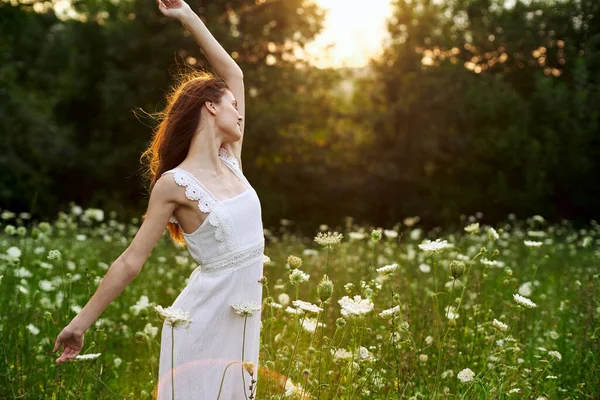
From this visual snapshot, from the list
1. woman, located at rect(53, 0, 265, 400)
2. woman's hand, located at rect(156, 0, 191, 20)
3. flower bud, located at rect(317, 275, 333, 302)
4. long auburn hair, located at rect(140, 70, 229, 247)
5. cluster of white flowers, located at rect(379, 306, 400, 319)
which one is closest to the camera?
flower bud, located at rect(317, 275, 333, 302)

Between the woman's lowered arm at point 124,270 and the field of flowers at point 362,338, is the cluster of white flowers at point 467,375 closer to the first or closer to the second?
the field of flowers at point 362,338

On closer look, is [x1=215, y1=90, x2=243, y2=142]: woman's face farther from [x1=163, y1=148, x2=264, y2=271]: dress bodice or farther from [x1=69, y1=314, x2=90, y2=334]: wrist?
[x1=69, y1=314, x2=90, y2=334]: wrist

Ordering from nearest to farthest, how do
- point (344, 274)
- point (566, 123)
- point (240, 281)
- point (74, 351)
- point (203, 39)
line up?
A: 1. point (74, 351)
2. point (240, 281)
3. point (203, 39)
4. point (344, 274)
5. point (566, 123)

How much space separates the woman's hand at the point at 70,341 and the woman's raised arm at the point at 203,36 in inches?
52.1

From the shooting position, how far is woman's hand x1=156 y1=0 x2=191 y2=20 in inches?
113

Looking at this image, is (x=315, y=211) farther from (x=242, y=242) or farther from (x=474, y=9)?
(x=242, y=242)

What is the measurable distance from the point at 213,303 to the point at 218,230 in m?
0.26

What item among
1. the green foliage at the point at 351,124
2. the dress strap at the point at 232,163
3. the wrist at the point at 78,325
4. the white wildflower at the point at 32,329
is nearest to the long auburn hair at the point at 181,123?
the dress strap at the point at 232,163

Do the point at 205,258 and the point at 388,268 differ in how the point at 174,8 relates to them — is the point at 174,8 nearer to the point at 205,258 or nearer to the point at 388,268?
the point at 205,258

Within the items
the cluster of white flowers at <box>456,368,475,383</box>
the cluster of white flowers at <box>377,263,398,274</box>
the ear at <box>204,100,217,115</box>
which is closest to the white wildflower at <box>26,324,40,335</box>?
the ear at <box>204,100,217,115</box>

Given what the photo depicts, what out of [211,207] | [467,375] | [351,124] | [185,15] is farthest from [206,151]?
[351,124]

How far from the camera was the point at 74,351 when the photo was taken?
2139 millimetres

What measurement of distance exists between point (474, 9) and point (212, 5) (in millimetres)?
9249

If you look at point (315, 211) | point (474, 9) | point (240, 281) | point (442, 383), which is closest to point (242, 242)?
point (240, 281)
